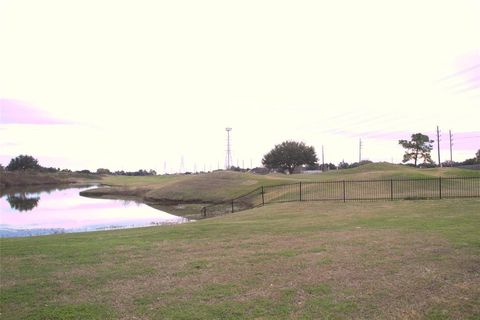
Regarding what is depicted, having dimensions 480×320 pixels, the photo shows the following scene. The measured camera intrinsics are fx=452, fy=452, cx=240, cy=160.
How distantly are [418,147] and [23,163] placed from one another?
120014mm

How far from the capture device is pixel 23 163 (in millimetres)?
147000

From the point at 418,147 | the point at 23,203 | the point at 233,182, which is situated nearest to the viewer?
the point at 23,203

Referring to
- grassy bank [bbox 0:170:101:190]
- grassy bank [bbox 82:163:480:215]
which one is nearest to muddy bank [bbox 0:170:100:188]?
grassy bank [bbox 0:170:101:190]

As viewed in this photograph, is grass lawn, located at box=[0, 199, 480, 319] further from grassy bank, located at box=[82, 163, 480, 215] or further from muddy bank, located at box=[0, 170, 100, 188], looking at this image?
muddy bank, located at box=[0, 170, 100, 188]

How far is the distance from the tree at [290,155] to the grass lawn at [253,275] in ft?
270

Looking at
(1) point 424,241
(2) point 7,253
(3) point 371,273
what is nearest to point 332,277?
(3) point 371,273

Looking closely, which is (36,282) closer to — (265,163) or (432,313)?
(432,313)

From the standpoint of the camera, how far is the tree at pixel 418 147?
92.6 m

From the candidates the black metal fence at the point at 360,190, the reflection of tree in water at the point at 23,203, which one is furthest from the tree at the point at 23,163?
the black metal fence at the point at 360,190

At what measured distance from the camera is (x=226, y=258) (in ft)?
32.6

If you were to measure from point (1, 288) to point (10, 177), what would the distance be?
349 ft

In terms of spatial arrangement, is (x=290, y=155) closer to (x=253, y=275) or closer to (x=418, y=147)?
(x=418, y=147)

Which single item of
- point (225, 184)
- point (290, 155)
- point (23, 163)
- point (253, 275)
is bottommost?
point (253, 275)

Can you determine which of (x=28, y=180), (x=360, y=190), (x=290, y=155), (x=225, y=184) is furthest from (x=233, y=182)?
(x=28, y=180)
